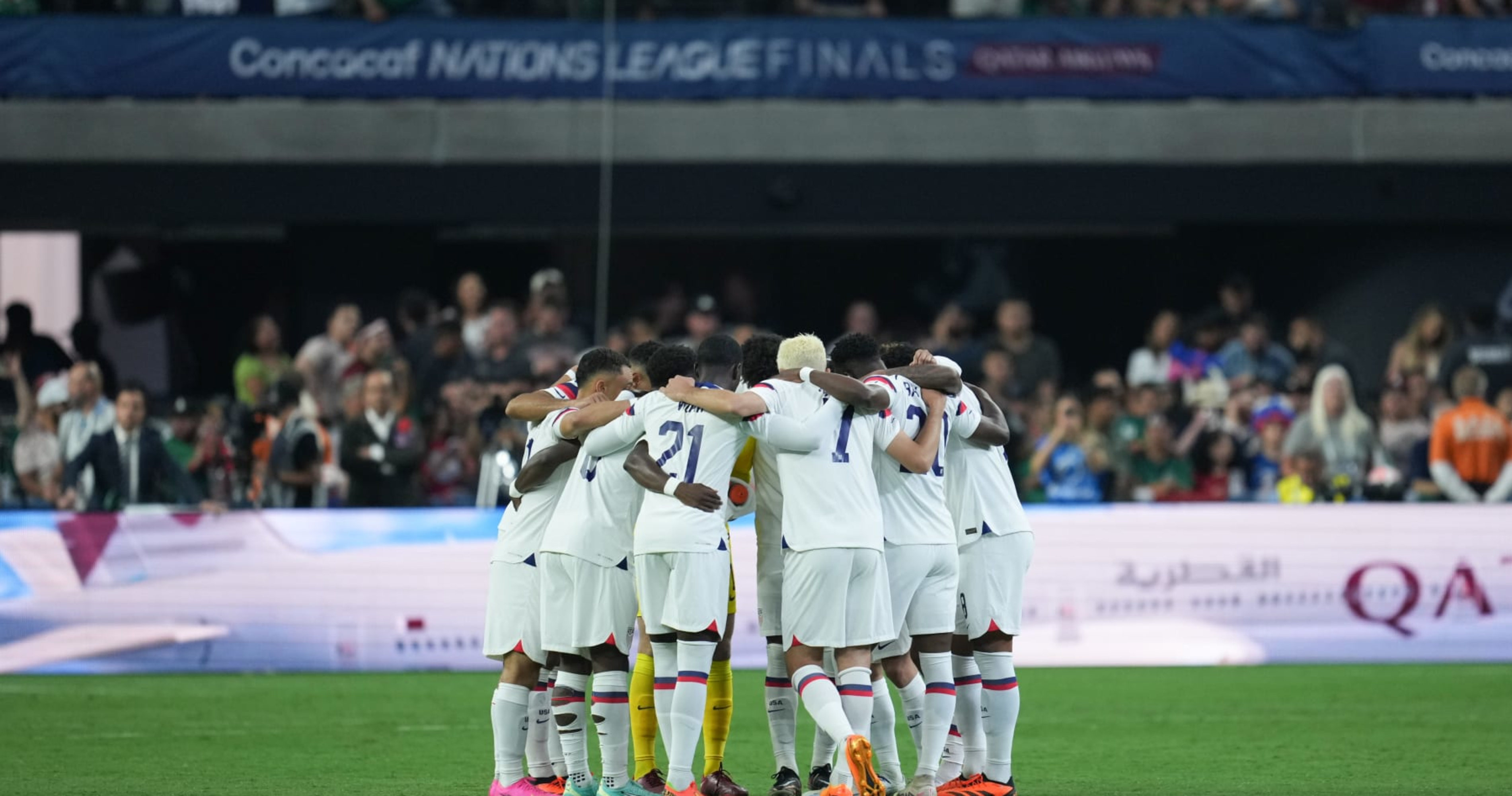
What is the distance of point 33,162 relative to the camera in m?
21.0

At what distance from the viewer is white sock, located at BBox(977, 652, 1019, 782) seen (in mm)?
9234

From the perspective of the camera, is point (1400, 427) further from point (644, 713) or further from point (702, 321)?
point (644, 713)

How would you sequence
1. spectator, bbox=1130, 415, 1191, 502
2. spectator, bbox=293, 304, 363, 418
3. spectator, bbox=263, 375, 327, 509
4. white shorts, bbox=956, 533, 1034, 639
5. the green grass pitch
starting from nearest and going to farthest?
white shorts, bbox=956, 533, 1034, 639, the green grass pitch, spectator, bbox=263, 375, 327, 509, spectator, bbox=1130, 415, 1191, 502, spectator, bbox=293, 304, 363, 418

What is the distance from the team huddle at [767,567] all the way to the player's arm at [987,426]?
0.01 m

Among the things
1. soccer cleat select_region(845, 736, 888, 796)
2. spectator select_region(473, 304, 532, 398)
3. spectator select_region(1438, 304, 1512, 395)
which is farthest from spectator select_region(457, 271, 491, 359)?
soccer cleat select_region(845, 736, 888, 796)

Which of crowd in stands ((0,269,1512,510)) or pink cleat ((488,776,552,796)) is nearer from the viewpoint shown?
pink cleat ((488,776,552,796))

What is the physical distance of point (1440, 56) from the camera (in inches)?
825

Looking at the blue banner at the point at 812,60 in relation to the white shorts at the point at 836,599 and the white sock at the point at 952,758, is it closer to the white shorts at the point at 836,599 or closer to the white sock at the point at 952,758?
the white sock at the point at 952,758

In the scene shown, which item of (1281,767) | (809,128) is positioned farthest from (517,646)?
(809,128)

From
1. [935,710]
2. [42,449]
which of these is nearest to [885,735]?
[935,710]

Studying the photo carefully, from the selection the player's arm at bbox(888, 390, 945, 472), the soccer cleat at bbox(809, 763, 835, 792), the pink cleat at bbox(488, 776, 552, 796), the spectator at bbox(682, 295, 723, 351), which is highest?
the spectator at bbox(682, 295, 723, 351)

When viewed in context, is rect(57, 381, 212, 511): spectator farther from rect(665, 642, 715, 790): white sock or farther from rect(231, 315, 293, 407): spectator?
rect(665, 642, 715, 790): white sock

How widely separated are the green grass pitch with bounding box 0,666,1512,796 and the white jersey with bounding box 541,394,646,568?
1400mm

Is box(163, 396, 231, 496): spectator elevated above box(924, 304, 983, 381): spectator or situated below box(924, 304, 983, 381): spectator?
below
